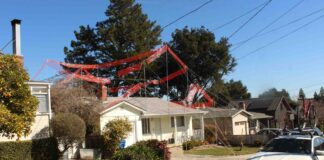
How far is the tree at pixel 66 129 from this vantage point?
22359 mm

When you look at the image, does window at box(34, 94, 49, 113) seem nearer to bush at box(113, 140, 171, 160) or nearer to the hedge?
the hedge

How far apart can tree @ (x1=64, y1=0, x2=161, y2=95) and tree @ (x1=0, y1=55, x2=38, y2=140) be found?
3032 centimetres

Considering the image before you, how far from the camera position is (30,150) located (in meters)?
20.2

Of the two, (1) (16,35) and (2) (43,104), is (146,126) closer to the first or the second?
(2) (43,104)

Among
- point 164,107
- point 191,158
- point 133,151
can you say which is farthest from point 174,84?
point 133,151

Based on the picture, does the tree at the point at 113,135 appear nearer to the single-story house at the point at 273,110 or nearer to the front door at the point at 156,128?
the front door at the point at 156,128

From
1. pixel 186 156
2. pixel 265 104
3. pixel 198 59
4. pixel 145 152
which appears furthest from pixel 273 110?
pixel 145 152

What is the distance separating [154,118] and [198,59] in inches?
842

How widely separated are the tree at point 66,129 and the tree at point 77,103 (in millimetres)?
2986

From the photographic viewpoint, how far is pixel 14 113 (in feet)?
52.9

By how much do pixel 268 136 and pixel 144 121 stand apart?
1148 centimetres

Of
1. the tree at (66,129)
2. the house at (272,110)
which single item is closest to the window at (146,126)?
the tree at (66,129)

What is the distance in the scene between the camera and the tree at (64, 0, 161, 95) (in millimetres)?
48041

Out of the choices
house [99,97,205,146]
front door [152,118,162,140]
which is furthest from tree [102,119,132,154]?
front door [152,118,162,140]
